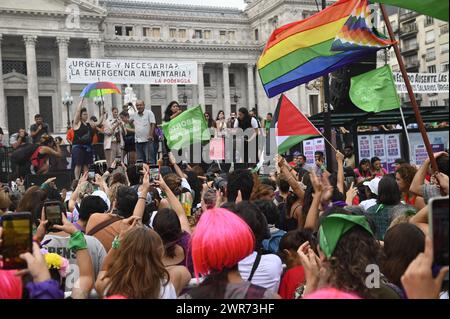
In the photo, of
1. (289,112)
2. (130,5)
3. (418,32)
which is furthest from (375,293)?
(418,32)

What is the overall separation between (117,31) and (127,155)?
43806 mm

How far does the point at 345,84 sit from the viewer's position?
555 inches

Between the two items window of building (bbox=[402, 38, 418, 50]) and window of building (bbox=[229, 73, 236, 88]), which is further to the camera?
window of building (bbox=[402, 38, 418, 50])

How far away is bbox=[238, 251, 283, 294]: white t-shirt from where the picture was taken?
11.3 feet

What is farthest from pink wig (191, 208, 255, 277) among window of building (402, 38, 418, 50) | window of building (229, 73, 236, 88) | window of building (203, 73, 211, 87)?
window of building (402, 38, 418, 50)

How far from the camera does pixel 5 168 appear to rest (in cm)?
1508

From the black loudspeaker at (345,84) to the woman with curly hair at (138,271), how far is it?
37.1ft

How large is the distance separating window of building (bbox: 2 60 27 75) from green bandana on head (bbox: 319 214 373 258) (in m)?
46.3

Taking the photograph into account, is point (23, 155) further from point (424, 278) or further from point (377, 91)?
point (424, 278)

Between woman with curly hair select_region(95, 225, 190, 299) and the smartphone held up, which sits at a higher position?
the smartphone held up

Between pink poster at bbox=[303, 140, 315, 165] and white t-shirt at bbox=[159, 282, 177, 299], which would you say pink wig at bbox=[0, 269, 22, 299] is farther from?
pink poster at bbox=[303, 140, 315, 165]

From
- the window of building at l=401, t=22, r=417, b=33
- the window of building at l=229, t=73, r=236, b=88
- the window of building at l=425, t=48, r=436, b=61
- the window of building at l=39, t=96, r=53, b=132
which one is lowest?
the window of building at l=39, t=96, r=53, b=132

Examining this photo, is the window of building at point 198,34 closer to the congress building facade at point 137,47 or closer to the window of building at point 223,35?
the congress building facade at point 137,47
